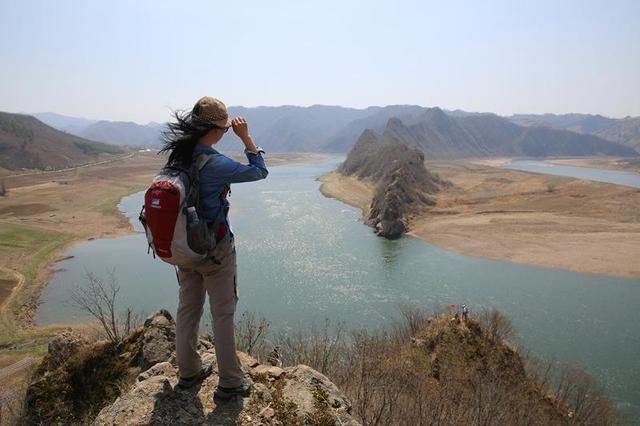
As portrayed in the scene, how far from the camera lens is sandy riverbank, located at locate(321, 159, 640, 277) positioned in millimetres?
35469

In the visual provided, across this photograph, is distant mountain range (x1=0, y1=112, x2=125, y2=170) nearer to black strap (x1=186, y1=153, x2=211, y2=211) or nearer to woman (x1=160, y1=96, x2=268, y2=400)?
woman (x1=160, y1=96, x2=268, y2=400)

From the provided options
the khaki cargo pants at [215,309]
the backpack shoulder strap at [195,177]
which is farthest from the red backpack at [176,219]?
the khaki cargo pants at [215,309]

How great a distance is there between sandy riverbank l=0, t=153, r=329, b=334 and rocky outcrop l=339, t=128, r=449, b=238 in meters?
26.8

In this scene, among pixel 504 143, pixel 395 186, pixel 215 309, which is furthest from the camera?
pixel 504 143

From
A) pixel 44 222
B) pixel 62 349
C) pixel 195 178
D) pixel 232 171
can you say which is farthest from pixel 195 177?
pixel 44 222

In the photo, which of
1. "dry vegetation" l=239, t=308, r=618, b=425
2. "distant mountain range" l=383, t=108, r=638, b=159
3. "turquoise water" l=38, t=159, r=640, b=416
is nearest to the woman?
"dry vegetation" l=239, t=308, r=618, b=425

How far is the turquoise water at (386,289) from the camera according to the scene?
69.1ft

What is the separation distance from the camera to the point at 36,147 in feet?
358

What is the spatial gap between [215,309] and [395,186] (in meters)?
51.3

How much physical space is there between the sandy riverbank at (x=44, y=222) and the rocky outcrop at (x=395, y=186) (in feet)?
87.8

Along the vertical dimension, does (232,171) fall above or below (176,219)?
above

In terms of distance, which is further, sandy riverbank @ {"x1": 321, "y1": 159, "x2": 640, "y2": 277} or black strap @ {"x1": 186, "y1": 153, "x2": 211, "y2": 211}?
sandy riverbank @ {"x1": 321, "y1": 159, "x2": 640, "y2": 277}

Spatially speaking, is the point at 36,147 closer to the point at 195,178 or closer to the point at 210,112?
the point at 210,112

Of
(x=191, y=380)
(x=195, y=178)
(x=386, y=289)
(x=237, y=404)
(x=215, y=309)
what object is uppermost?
(x=195, y=178)
